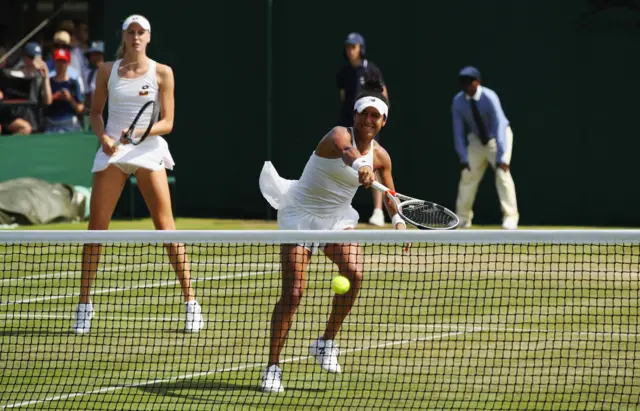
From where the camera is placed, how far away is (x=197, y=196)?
55.9ft

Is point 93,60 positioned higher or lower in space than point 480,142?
higher

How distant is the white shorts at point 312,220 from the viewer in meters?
7.36

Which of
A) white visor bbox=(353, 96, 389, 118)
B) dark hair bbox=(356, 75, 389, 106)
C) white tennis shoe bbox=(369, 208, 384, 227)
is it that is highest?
dark hair bbox=(356, 75, 389, 106)

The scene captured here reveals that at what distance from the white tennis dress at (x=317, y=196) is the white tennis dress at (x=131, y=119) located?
4.66ft

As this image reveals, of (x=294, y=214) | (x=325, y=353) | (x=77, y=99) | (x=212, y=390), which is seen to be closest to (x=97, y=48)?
(x=77, y=99)

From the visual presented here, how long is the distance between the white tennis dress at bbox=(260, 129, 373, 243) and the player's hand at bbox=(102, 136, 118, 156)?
4.76 ft

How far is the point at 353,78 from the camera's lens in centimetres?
1526

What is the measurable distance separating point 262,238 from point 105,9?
10966mm

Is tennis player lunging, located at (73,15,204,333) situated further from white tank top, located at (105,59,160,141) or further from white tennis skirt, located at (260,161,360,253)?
white tennis skirt, located at (260,161,360,253)

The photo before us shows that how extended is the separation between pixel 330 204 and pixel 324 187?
0.13 metres

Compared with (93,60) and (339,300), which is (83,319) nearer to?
(339,300)

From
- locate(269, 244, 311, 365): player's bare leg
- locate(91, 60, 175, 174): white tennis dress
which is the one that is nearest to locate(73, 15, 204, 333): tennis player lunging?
locate(91, 60, 175, 174): white tennis dress

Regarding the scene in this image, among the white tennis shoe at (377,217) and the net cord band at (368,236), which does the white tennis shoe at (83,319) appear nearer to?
the net cord band at (368,236)

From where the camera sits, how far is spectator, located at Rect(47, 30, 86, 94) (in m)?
16.6
